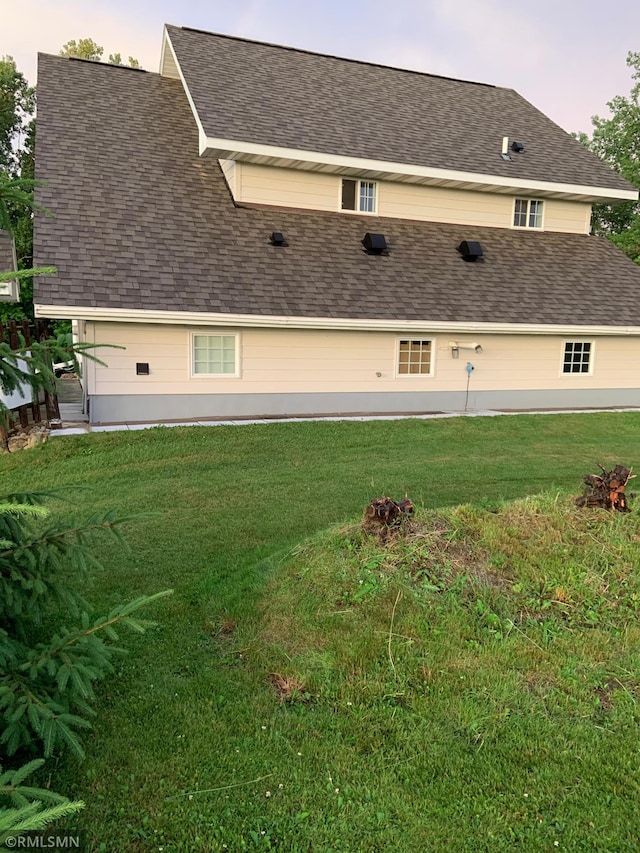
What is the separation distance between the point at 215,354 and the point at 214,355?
0.10ft

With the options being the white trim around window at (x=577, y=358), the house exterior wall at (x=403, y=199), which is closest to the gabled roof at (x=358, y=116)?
the house exterior wall at (x=403, y=199)

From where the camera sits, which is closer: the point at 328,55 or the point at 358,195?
the point at 358,195

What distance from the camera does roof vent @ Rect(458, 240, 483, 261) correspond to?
→ 15.3 m

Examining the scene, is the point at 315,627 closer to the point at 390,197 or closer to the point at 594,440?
the point at 594,440

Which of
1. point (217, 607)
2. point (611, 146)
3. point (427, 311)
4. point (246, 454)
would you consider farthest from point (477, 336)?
point (611, 146)

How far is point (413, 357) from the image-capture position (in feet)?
46.3

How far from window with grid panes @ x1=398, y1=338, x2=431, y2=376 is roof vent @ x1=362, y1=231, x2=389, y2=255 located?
7.82ft

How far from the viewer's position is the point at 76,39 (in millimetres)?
29016

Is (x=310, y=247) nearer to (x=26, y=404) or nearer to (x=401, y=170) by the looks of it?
(x=401, y=170)

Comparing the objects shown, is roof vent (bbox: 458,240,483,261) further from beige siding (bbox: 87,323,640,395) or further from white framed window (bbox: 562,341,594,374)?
white framed window (bbox: 562,341,594,374)

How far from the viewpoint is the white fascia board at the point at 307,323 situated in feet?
35.9

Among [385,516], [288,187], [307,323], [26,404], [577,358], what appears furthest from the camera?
[577,358]

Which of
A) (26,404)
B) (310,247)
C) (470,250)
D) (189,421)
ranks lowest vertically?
(189,421)

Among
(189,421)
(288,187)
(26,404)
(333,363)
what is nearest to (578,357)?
(333,363)
